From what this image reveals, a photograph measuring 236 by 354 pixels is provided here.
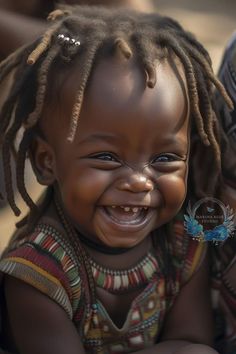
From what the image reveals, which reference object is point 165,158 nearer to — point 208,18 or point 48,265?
point 48,265

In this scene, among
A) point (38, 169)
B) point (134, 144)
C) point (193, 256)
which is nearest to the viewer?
point (134, 144)

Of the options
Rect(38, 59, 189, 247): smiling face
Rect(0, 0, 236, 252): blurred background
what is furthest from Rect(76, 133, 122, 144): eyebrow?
Rect(0, 0, 236, 252): blurred background

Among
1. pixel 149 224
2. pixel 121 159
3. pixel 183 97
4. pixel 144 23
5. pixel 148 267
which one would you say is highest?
pixel 144 23

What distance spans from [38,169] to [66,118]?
7.8 inches

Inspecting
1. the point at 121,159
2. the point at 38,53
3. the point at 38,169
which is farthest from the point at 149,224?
the point at 38,53

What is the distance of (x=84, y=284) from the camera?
190 centimetres

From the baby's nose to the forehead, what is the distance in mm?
121

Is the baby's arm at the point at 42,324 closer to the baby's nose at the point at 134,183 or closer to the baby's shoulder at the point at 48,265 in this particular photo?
the baby's shoulder at the point at 48,265

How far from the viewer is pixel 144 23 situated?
71.4 inches

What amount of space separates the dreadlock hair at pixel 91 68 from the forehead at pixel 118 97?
2 centimetres

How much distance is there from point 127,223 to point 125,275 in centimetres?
22

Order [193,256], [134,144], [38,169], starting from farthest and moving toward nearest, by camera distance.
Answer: [193,256], [38,169], [134,144]

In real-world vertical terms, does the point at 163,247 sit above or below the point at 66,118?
below

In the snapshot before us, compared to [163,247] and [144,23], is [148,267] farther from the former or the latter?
[144,23]
